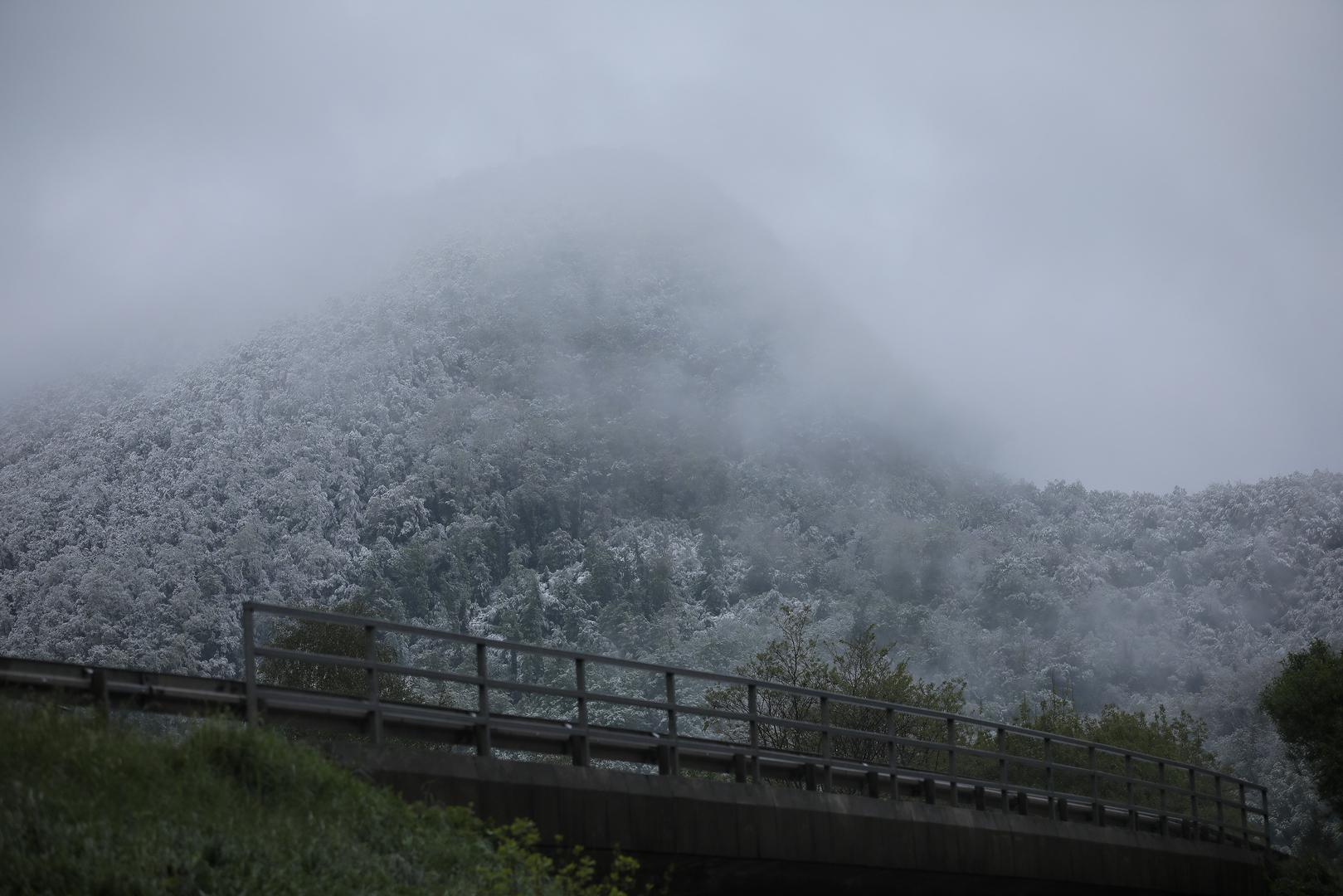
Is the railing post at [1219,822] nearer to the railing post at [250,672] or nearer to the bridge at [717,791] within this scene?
the bridge at [717,791]

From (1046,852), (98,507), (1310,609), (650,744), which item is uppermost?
(98,507)

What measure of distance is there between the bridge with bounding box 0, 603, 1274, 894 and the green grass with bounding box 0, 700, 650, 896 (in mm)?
630

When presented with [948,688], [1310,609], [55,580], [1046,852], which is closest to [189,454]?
[55,580]

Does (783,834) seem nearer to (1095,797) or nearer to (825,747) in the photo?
(825,747)

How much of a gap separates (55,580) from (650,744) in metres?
158

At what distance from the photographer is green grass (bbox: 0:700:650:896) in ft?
35.1

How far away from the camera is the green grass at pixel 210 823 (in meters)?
Result: 10.7

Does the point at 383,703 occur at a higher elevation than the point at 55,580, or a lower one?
lower

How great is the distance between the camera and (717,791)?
59.4ft

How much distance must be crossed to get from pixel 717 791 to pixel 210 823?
7.51 m

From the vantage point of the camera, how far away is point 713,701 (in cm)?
5156

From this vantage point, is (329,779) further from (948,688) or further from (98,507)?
(98,507)

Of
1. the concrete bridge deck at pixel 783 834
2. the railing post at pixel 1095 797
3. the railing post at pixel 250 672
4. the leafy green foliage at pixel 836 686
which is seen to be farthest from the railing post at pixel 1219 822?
the railing post at pixel 250 672

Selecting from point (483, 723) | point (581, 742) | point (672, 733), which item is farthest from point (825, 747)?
point (483, 723)
